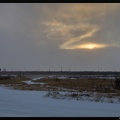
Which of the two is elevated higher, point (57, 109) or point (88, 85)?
point (88, 85)

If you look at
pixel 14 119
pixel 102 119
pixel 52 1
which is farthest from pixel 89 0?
pixel 14 119

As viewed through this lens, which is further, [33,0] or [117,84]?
[117,84]

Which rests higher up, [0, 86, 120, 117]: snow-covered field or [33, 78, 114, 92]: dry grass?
[33, 78, 114, 92]: dry grass

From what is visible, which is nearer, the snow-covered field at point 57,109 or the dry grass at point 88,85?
the snow-covered field at point 57,109

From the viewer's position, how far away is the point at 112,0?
11.1 feet

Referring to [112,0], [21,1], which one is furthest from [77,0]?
[21,1]

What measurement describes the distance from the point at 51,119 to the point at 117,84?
1524 cm

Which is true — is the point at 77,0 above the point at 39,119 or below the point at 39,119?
above

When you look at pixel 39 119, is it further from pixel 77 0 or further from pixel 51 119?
pixel 77 0

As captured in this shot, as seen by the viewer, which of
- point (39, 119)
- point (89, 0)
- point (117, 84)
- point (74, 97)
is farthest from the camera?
point (117, 84)

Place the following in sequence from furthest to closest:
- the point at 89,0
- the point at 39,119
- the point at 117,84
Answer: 1. the point at 117,84
2. the point at 39,119
3. the point at 89,0

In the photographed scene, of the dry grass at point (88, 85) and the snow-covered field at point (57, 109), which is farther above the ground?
the dry grass at point (88, 85)

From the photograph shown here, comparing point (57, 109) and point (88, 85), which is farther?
point (88, 85)

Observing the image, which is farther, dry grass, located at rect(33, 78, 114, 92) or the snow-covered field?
dry grass, located at rect(33, 78, 114, 92)
